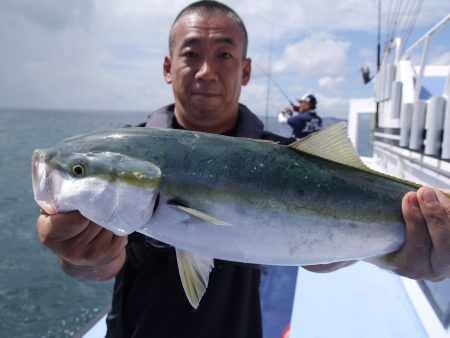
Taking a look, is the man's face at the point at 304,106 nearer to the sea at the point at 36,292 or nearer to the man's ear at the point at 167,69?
the sea at the point at 36,292

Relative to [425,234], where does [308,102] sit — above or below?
above

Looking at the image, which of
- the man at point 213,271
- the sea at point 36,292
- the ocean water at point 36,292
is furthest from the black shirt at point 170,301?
the ocean water at point 36,292

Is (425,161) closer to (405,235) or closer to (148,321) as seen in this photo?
(405,235)

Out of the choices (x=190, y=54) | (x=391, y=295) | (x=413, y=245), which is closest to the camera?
(x=413, y=245)

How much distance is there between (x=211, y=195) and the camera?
1856 mm

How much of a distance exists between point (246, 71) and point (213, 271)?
184cm

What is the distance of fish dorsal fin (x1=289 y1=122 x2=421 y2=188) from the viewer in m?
2.05

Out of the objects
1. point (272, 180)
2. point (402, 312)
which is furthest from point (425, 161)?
point (272, 180)

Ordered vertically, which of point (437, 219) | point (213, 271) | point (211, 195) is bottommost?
point (213, 271)

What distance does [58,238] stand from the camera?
2.00m

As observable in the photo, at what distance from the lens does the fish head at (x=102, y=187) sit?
1.80 meters

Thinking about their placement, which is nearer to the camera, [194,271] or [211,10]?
[194,271]

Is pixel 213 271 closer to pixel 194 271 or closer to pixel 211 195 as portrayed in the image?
pixel 194 271

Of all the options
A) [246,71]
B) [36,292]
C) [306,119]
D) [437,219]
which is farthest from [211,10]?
[306,119]
